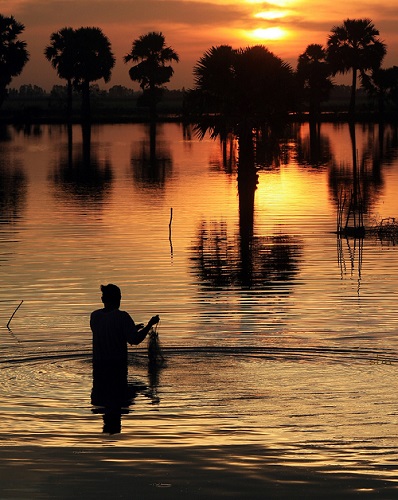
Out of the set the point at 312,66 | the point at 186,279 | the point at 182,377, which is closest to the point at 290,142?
the point at 312,66

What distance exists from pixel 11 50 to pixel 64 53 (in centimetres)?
1151

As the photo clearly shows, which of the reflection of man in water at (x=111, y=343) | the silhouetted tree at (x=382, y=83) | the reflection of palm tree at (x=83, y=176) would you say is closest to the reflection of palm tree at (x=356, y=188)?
the reflection of palm tree at (x=83, y=176)

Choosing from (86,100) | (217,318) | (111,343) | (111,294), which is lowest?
(217,318)

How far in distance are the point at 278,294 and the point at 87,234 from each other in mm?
11534

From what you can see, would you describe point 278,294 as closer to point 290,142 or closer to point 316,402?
point 316,402

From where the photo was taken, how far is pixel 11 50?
115m

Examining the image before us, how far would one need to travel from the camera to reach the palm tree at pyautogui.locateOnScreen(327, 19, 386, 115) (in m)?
104

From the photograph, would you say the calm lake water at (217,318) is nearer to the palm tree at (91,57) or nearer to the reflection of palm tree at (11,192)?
the reflection of palm tree at (11,192)

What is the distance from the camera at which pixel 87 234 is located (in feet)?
107

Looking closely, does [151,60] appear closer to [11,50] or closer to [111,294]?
[11,50]

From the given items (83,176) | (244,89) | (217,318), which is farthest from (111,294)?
(83,176)

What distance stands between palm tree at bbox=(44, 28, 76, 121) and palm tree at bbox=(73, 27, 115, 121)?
395mm

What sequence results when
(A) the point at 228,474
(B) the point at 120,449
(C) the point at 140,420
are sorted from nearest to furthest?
1. (A) the point at 228,474
2. (B) the point at 120,449
3. (C) the point at 140,420

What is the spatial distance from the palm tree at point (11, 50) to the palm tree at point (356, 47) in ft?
91.6
